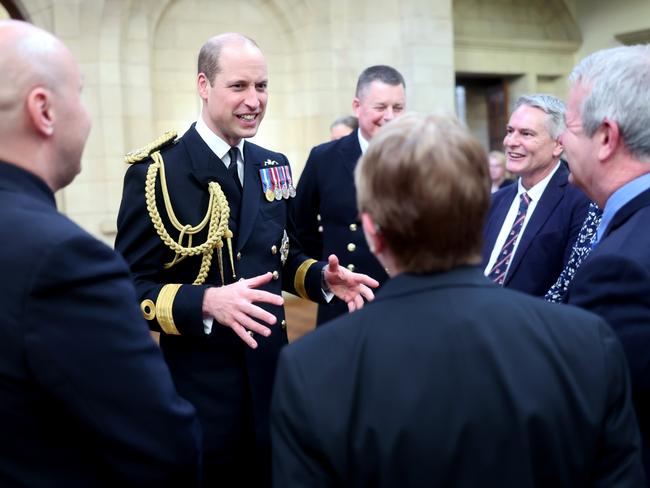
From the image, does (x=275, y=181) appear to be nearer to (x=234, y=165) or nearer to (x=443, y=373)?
(x=234, y=165)

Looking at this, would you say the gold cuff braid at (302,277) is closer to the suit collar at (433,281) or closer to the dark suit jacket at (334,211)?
the dark suit jacket at (334,211)

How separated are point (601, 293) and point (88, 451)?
3.09 feet

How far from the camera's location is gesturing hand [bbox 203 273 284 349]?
1672 mm

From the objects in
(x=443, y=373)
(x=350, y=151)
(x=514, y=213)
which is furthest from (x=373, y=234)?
(x=350, y=151)

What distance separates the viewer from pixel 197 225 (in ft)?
6.51

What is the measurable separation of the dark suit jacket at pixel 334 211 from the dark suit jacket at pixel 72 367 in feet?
6.76

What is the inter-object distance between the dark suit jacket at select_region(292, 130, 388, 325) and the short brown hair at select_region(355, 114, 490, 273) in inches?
84.5

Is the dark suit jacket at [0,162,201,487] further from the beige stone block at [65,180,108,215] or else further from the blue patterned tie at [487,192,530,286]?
the beige stone block at [65,180,108,215]

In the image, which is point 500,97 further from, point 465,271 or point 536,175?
point 465,271

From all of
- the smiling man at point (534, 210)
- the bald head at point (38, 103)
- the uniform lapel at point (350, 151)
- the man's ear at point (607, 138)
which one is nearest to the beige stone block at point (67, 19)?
the uniform lapel at point (350, 151)

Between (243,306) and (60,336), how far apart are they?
685 mm

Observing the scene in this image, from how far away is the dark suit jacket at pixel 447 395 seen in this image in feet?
3.10

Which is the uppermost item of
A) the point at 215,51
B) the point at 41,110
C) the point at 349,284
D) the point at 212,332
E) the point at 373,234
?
the point at 215,51

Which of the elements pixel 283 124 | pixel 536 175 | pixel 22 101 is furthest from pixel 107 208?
pixel 22 101
